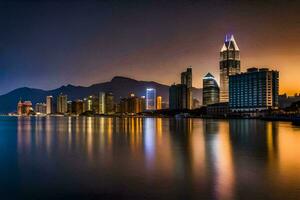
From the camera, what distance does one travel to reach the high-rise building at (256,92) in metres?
177

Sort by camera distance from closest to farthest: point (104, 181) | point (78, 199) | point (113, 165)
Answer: point (78, 199) < point (104, 181) < point (113, 165)

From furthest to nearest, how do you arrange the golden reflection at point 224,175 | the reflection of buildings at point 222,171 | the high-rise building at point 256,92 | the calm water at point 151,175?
the high-rise building at point 256,92
the reflection of buildings at point 222,171
the golden reflection at point 224,175
the calm water at point 151,175

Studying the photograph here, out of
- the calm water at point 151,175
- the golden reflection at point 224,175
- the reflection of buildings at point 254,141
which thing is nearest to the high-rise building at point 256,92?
the reflection of buildings at point 254,141

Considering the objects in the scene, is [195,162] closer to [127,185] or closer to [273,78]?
[127,185]

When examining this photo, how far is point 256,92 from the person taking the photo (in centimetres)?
17962

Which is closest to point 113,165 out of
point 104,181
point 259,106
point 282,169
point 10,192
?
point 104,181

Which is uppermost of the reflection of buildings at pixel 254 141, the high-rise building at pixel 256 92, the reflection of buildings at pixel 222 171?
the high-rise building at pixel 256 92

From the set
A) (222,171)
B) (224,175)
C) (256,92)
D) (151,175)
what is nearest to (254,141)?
(222,171)

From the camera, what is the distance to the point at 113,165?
22.4m

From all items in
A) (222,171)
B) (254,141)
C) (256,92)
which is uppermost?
(256,92)

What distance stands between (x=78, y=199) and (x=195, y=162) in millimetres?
11266

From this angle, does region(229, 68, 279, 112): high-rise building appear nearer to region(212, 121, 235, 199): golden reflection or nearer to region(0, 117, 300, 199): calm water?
region(0, 117, 300, 199): calm water

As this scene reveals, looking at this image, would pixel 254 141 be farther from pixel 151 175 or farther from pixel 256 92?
pixel 256 92

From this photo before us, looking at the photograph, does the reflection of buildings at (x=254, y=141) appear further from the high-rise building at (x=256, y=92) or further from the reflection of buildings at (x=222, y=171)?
the high-rise building at (x=256, y=92)
